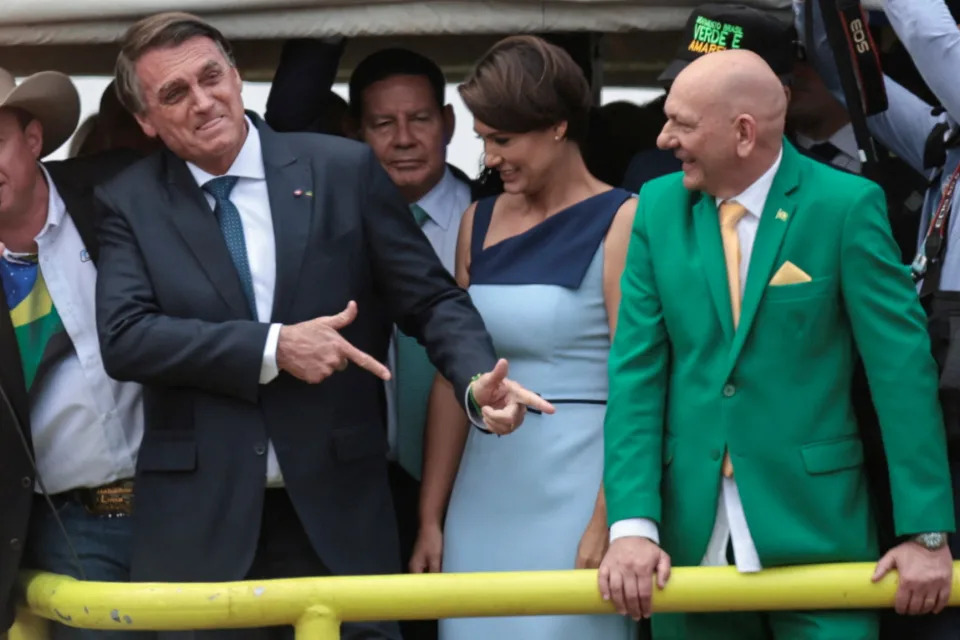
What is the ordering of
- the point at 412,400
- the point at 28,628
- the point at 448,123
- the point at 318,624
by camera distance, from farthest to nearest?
the point at 448,123, the point at 412,400, the point at 28,628, the point at 318,624

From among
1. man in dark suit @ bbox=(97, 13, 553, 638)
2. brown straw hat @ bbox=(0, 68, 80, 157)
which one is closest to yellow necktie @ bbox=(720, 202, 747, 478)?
man in dark suit @ bbox=(97, 13, 553, 638)

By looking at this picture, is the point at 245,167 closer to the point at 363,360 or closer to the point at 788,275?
the point at 363,360

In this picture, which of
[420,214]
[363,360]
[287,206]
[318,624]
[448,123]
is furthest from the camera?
[448,123]

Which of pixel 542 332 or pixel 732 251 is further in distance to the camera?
pixel 542 332

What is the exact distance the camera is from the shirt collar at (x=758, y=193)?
3604 millimetres

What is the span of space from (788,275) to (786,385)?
21 centimetres

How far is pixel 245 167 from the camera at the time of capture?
13.0ft

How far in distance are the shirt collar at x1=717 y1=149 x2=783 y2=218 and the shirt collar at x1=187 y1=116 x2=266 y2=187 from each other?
1.05m

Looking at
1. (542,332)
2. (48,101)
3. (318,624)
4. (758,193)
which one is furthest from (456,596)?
(48,101)

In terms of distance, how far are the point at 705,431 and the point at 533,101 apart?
0.86 meters

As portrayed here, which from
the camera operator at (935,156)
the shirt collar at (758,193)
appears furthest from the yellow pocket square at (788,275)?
the camera operator at (935,156)

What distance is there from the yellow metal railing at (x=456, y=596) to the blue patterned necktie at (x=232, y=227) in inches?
27.7

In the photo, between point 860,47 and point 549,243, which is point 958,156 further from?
point 549,243

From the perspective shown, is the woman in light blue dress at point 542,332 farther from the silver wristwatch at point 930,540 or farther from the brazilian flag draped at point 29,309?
the brazilian flag draped at point 29,309
